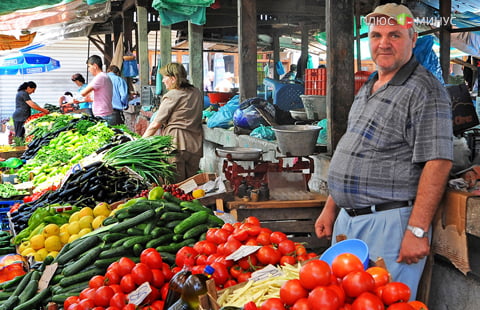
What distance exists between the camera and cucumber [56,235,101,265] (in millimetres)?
3318

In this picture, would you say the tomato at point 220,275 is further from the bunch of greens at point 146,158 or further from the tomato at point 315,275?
the bunch of greens at point 146,158

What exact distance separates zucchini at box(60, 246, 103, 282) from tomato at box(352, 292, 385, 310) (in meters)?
1.91

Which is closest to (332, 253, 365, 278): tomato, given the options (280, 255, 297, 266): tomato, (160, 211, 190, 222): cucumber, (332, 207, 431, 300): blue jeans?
(280, 255, 297, 266): tomato

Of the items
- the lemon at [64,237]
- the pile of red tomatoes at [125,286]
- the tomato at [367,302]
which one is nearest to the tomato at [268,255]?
the pile of red tomatoes at [125,286]

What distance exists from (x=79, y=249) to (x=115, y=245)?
284 millimetres

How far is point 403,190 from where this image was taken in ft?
9.09

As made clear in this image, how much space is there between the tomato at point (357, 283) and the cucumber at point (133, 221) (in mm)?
1867

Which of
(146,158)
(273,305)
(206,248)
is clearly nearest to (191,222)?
(206,248)

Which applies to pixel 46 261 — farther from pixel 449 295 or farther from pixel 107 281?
pixel 449 295

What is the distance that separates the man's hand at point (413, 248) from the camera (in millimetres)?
2672

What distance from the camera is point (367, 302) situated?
5.80 ft

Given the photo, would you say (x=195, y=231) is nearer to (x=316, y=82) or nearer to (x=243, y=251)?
(x=243, y=251)

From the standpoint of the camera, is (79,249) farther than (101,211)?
No

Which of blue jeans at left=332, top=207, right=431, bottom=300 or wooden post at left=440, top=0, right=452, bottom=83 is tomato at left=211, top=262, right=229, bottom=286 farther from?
wooden post at left=440, top=0, right=452, bottom=83
